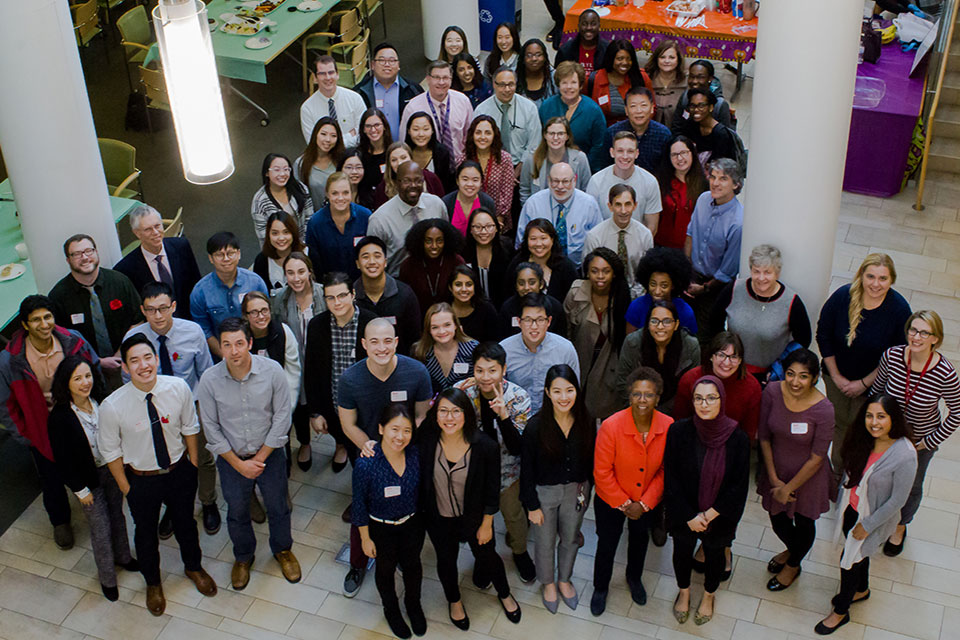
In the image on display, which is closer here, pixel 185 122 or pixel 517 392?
pixel 185 122

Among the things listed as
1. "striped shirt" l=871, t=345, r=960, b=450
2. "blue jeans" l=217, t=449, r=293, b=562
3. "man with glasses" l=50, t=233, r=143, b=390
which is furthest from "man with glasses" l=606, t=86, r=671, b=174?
"man with glasses" l=50, t=233, r=143, b=390

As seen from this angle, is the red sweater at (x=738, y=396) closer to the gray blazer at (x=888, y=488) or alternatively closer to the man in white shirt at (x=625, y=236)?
the gray blazer at (x=888, y=488)

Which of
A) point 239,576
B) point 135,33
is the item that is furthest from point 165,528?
point 135,33

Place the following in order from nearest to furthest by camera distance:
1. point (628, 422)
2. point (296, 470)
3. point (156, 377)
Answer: point (628, 422), point (156, 377), point (296, 470)

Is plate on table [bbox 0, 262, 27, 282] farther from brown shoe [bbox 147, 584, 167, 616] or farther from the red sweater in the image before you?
the red sweater

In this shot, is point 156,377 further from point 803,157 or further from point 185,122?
point 803,157

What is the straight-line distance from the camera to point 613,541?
5.34m

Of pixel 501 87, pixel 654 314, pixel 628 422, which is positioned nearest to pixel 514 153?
pixel 501 87

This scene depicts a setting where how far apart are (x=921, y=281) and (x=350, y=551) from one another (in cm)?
497

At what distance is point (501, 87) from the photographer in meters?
7.45

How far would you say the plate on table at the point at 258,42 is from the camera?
33.8ft

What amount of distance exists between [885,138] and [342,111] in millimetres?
4645

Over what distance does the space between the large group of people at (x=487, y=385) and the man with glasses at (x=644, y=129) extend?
1.54 feet

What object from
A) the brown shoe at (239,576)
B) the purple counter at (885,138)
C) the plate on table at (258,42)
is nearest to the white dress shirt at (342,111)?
the plate on table at (258,42)
